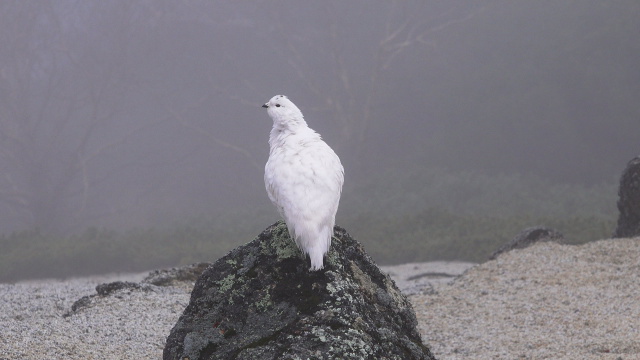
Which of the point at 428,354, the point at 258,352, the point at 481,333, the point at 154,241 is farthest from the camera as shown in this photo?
the point at 154,241

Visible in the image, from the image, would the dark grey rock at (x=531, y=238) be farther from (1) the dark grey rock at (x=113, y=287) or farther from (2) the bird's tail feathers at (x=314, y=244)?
(2) the bird's tail feathers at (x=314, y=244)

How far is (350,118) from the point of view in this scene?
28781 millimetres

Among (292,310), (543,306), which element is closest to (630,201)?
(543,306)

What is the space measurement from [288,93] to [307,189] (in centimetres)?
3232

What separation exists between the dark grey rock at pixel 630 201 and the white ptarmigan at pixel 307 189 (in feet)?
20.5

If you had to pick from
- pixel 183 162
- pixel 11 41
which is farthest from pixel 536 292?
pixel 183 162

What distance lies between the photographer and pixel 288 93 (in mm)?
35688

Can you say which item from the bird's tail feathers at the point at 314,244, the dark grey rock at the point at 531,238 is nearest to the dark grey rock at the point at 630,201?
the dark grey rock at the point at 531,238

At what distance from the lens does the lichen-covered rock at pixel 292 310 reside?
3299 mm

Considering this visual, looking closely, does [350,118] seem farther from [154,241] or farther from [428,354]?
[428,354]

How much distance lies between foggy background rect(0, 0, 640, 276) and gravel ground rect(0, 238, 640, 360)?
14654 millimetres

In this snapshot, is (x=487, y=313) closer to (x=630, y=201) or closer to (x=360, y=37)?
(x=630, y=201)

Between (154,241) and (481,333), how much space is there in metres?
14.4

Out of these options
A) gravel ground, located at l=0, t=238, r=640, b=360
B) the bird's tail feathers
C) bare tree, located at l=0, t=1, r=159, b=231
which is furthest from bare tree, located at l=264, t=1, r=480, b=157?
the bird's tail feathers
